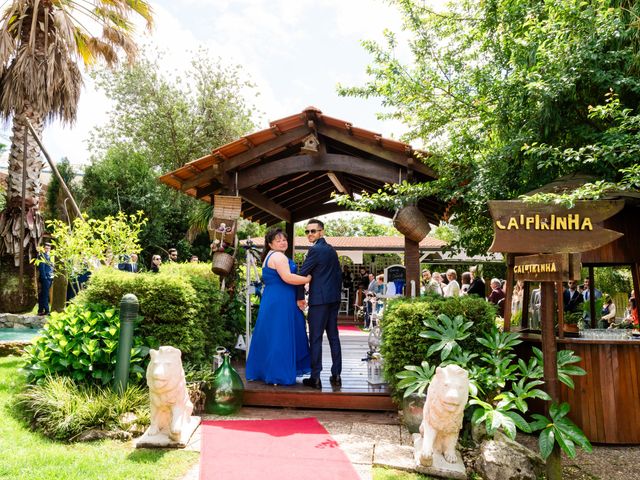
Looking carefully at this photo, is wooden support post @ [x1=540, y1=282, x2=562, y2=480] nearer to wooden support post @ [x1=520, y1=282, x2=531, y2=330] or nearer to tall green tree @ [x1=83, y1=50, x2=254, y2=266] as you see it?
wooden support post @ [x1=520, y1=282, x2=531, y2=330]

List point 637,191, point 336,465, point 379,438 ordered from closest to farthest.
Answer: point 336,465 → point 379,438 → point 637,191

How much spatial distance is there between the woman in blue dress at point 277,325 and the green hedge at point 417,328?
1.35 m

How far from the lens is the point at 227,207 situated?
680cm

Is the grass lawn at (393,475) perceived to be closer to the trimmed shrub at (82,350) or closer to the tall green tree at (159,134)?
the trimmed shrub at (82,350)

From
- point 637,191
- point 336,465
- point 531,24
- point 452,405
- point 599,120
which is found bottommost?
point 336,465

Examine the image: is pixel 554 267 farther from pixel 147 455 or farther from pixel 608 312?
pixel 608 312

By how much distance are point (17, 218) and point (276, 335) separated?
25.4 feet

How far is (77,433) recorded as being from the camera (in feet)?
14.2

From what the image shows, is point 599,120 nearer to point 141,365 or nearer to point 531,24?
point 531,24

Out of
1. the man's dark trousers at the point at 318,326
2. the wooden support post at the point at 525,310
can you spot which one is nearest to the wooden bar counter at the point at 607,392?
the wooden support post at the point at 525,310

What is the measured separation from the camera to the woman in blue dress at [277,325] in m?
Result: 5.93

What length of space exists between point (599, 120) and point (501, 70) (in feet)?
6.46

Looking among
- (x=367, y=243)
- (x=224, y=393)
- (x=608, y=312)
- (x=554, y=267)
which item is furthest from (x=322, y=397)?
(x=367, y=243)

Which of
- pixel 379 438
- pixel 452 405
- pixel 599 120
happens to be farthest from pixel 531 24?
pixel 379 438
